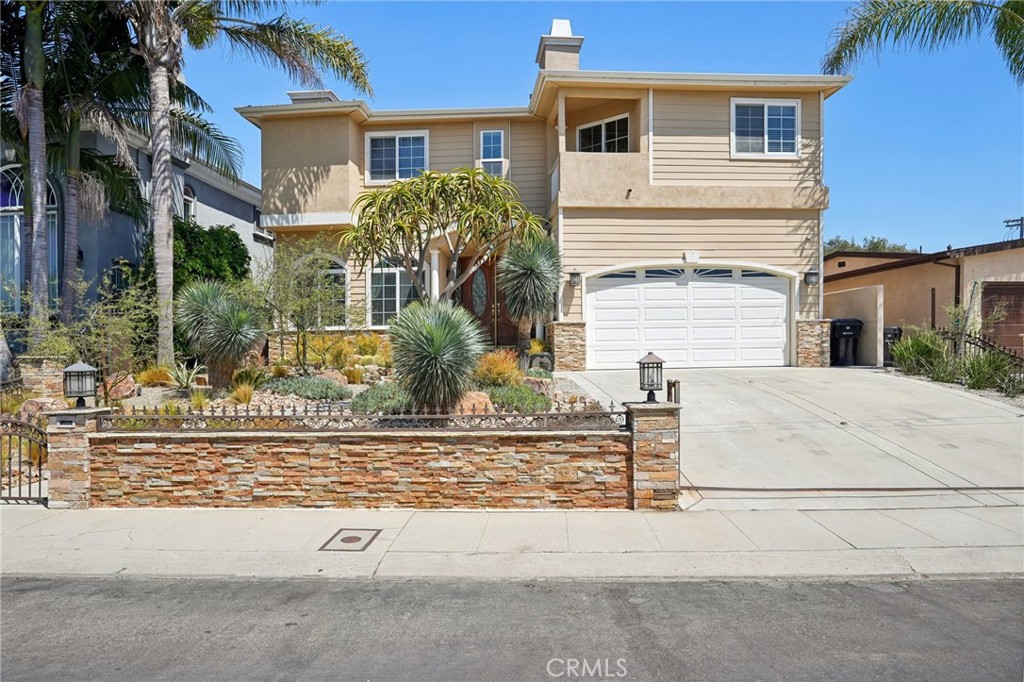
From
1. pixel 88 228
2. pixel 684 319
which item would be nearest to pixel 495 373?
pixel 684 319


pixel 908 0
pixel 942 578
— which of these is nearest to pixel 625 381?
pixel 942 578

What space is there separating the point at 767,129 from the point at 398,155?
970cm

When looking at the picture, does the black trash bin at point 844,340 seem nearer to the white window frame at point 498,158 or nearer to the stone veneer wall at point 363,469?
the white window frame at point 498,158

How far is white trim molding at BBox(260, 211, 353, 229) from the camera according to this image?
16703mm

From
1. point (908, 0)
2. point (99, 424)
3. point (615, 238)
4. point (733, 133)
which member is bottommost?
point (99, 424)

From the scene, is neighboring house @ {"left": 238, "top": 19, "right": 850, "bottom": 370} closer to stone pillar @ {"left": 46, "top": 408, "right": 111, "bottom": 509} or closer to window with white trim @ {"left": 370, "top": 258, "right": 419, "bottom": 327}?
window with white trim @ {"left": 370, "top": 258, "right": 419, "bottom": 327}

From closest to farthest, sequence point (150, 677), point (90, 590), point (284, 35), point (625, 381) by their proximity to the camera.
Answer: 1. point (150, 677)
2. point (90, 590)
3. point (625, 381)
4. point (284, 35)

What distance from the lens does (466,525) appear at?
6.95 meters

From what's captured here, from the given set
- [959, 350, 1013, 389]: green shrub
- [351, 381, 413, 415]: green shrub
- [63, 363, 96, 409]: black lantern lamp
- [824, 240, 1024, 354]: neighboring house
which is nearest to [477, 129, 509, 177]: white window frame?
[351, 381, 413, 415]: green shrub

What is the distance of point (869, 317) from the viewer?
630 inches

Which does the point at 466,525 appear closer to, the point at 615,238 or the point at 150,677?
the point at 150,677

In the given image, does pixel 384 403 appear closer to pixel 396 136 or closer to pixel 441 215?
pixel 441 215

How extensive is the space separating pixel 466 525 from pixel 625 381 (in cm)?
723

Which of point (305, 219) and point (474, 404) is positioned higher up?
point (305, 219)
